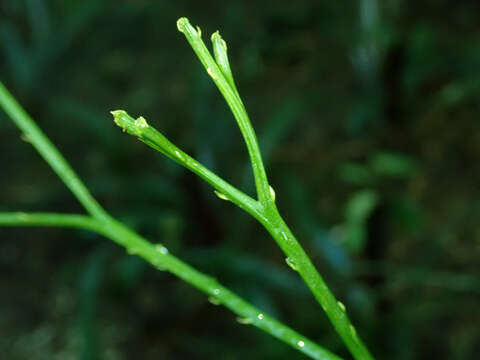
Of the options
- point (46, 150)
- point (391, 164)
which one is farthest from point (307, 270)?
point (391, 164)

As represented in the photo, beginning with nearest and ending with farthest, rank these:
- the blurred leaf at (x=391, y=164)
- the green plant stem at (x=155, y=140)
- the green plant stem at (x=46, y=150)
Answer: the green plant stem at (x=155, y=140)
the green plant stem at (x=46, y=150)
the blurred leaf at (x=391, y=164)

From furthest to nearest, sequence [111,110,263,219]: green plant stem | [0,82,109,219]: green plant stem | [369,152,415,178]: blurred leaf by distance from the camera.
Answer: [369,152,415,178]: blurred leaf, [0,82,109,219]: green plant stem, [111,110,263,219]: green plant stem

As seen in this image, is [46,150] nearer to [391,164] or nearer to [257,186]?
[257,186]

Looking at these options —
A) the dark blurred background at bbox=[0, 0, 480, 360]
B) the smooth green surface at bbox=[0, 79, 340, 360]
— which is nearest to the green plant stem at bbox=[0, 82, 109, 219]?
the smooth green surface at bbox=[0, 79, 340, 360]

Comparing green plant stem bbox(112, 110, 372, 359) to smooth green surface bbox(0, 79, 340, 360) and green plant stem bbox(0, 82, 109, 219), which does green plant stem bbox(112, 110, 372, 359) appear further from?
green plant stem bbox(0, 82, 109, 219)

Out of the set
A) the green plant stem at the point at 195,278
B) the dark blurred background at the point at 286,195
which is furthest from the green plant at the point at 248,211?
the dark blurred background at the point at 286,195

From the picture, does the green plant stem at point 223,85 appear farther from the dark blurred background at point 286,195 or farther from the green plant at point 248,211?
the dark blurred background at point 286,195

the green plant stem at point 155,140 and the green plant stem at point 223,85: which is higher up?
the green plant stem at point 223,85
